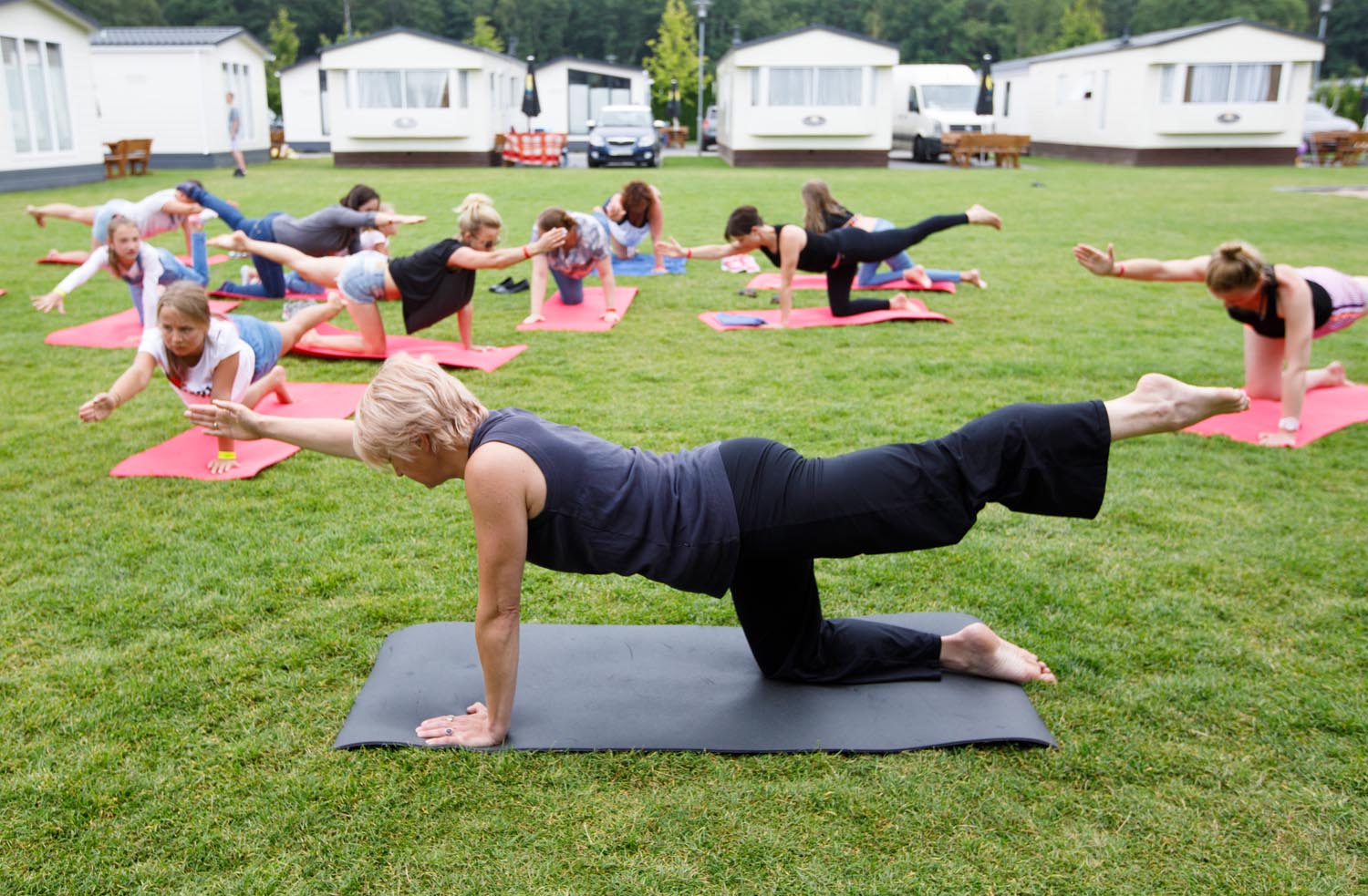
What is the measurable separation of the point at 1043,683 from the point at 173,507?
391 cm

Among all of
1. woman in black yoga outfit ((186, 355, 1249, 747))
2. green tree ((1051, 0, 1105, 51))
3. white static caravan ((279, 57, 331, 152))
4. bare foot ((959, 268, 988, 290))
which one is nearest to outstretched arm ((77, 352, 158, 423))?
woman in black yoga outfit ((186, 355, 1249, 747))

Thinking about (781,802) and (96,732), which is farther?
(96,732)

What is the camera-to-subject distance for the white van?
29406mm

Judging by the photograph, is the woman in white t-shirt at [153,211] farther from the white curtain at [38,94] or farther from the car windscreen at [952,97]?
the car windscreen at [952,97]

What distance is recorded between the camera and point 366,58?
26766 millimetres

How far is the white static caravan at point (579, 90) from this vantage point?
37875mm

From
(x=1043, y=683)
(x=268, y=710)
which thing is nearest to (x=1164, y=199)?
(x=1043, y=683)

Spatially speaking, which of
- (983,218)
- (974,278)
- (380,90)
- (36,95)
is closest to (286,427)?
(983,218)

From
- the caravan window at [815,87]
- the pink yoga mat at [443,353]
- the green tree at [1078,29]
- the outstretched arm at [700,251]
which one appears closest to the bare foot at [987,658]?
the pink yoga mat at [443,353]

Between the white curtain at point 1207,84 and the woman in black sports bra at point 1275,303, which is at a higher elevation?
the white curtain at point 1207,84

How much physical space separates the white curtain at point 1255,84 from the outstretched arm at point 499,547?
29964 millimetres

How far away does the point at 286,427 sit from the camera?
10.0ft

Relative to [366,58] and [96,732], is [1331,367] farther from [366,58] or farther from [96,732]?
[366,58]

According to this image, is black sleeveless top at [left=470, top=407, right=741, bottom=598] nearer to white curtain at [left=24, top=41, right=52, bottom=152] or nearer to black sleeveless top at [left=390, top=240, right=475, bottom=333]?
black sleeveless top at [left=390, top=240, right=475, bottom=333]
